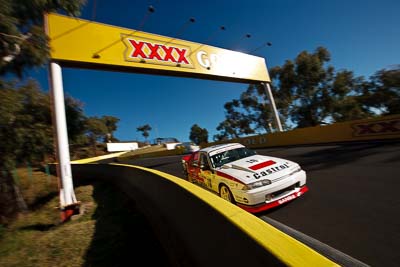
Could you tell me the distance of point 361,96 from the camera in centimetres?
2691

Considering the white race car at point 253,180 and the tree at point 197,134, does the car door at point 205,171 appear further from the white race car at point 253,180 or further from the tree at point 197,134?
the tree at point 197,134

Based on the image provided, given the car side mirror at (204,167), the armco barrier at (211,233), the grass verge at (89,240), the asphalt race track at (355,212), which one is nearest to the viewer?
the armco barrier at (211,233)

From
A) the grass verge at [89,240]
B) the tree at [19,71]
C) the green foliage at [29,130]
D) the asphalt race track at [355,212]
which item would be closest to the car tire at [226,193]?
the asphalt race track at [355,212]

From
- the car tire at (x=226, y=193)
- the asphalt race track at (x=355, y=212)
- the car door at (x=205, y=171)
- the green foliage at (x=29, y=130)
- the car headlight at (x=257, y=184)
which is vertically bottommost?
the asphalt race track at (x=355, y=212)

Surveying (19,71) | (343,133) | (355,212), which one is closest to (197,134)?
(343,133)

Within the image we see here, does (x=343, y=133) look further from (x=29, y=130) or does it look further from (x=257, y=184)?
(x=29, y=130)

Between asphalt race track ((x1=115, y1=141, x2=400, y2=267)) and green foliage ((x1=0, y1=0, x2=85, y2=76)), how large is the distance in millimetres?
6770

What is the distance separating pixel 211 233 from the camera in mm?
2590

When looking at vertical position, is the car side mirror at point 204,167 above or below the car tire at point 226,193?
above

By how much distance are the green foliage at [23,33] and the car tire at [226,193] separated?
19.1ft

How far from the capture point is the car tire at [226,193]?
16.8 ft

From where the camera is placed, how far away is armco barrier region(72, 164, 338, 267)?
5.10 feet

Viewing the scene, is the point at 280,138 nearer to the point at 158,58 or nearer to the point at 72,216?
the point at 158,58

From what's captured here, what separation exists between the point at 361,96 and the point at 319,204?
93.6 ft
